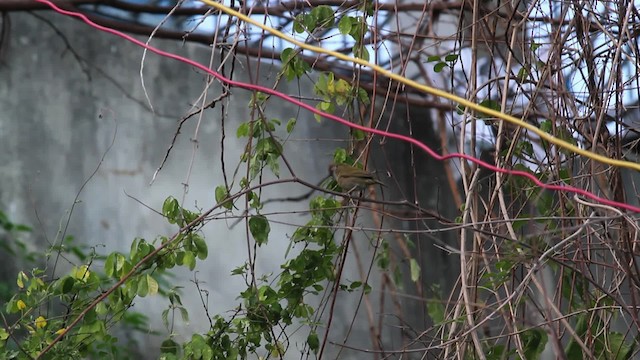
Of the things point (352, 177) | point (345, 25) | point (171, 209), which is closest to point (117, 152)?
point (171, 209)

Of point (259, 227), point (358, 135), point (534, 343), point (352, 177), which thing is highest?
point (358, 135)

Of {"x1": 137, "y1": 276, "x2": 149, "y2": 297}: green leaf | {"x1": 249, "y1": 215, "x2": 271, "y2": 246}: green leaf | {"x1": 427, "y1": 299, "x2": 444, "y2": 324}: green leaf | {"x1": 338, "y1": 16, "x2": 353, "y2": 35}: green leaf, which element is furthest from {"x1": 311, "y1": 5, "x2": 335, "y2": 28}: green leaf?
{"x1": 427, "y1": 299, "x2": 444, "y2": 324}: green leaf

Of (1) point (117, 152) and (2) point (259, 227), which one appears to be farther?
(1) point (117, 152)

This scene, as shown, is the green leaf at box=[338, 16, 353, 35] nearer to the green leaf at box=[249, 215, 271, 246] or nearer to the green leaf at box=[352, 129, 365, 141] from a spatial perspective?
the green leaf at box=[352, 129, 365, 141]

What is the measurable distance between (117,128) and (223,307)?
91 cm

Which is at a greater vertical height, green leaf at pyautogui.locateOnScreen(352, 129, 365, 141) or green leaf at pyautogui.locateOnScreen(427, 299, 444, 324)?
green leaf at pyautogui.locateOnScreen(352, 129, 365, 141)

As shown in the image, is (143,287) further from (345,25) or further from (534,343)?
(534,343)

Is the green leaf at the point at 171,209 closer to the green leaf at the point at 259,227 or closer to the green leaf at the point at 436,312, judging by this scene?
the green leaf at the point at 259,227

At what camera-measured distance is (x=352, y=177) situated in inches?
105

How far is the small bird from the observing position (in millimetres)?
2643

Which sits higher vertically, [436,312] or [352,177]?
[352,177]

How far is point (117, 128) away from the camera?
3.91m

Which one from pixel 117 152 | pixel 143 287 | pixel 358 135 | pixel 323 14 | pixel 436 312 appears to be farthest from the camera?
pixel 117 152

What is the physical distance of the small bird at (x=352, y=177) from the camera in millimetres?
2643
